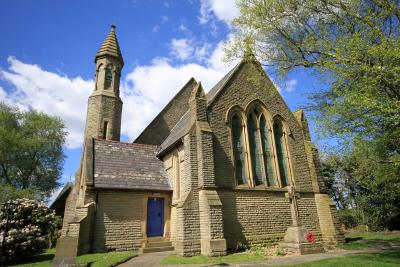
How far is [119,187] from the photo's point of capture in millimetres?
13812

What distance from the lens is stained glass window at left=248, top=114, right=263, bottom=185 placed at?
47.3 feet

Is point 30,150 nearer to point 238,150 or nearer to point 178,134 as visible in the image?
point 178,134

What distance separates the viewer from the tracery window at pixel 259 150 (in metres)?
14.2

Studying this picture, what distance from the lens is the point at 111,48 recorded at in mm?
22422

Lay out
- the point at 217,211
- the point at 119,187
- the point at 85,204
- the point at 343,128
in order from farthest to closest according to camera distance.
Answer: the point at 119,187, the point at 85,204, the point at 217,211, the point at 343,128

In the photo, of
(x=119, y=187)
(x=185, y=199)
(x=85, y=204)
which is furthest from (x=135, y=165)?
(x=185, y=199)

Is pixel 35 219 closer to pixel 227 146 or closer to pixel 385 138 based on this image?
pixel 227 146

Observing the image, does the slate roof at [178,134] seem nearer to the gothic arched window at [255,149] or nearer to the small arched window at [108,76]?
the gothic arched window at [255,149]

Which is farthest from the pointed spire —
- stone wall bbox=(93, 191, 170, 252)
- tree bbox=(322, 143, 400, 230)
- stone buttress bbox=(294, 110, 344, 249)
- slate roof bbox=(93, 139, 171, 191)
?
tree bbox=(322, 143, 400, 230)

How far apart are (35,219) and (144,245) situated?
574 centimetres

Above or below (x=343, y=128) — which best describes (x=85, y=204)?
below

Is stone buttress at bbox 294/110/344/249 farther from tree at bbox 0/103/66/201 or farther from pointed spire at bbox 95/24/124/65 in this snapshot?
tree at bbox 0/103/66/201

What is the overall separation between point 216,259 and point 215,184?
3.37m

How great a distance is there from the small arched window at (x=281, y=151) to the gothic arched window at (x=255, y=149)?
1.32 m
